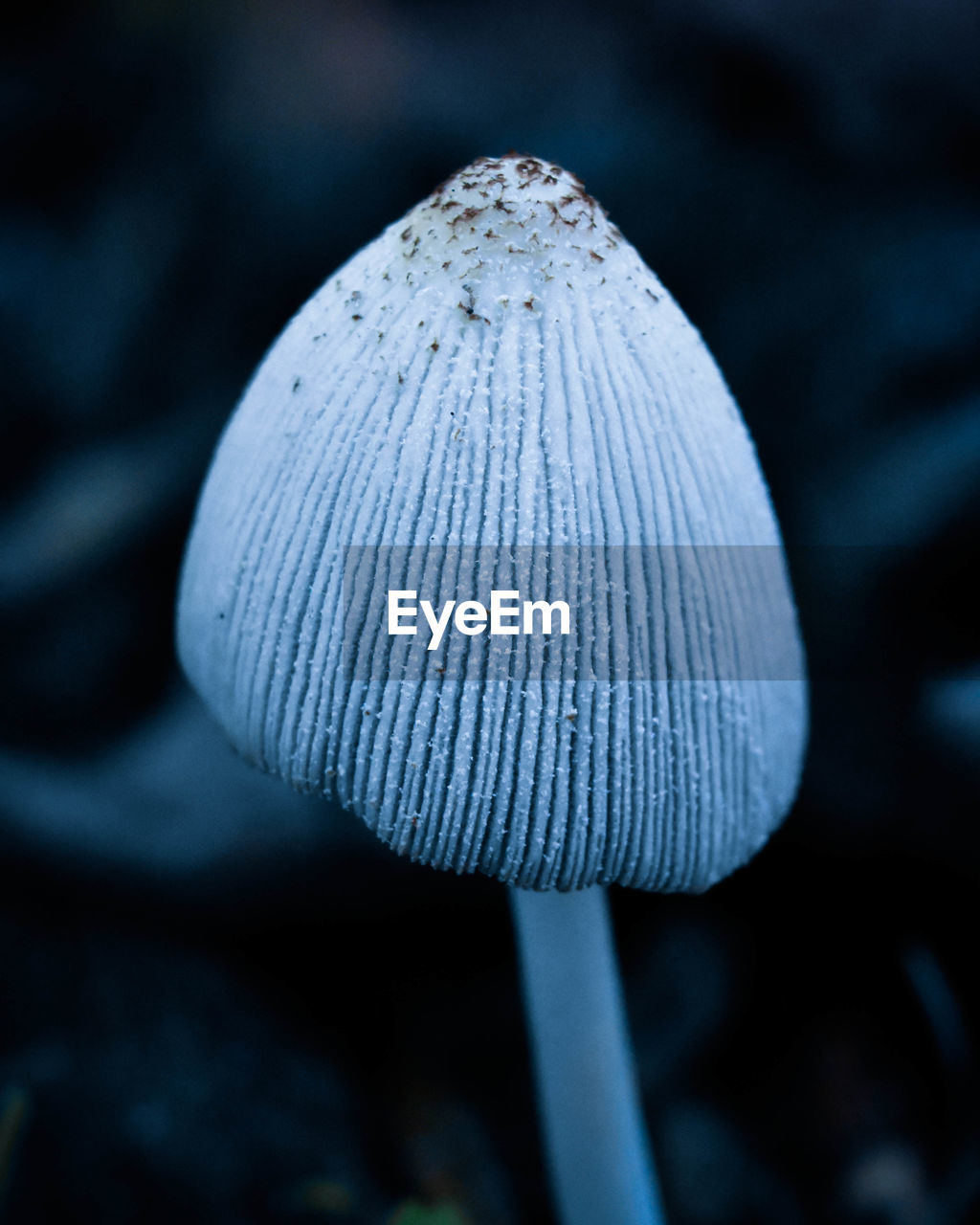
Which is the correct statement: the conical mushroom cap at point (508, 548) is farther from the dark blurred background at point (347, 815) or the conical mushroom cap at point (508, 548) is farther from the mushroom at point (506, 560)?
the dark blurred background at point (347, 815)

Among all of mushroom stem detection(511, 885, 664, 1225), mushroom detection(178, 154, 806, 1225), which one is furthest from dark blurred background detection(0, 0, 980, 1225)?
mushroom detection(178, 154, 806, 1225)

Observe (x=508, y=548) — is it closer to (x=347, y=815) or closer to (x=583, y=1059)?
(x=583, y=1059)

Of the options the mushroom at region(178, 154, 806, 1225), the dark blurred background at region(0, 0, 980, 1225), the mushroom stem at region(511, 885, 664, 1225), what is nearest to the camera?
the mushroom at region(178, 154, 806, 1225)

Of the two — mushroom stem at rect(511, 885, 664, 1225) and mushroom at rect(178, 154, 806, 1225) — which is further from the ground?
mushroom at rect(178, 154, 806, 1225)

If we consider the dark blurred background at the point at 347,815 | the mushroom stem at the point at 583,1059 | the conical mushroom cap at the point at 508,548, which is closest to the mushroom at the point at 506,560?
the conical mushroom cap at the point at 508,548

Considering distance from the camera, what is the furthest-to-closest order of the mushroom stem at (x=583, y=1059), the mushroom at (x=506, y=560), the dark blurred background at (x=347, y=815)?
the dark blurred background at (x=347, y=815) → the mushroom stem at (x=583, y=1059) → the mushroom at (x=506, y=560)

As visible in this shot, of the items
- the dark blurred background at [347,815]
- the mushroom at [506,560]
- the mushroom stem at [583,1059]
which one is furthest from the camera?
the dark blurred background at [347,815]

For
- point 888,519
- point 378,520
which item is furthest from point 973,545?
point 378,520

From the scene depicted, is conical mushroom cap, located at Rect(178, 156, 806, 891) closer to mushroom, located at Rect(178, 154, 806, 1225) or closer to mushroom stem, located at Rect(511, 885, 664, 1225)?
mushroom, located at Rect(178, 154, 806, 1225)
